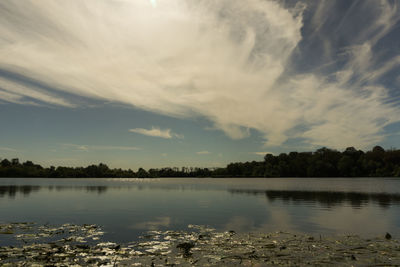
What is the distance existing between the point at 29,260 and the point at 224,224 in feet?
72.6

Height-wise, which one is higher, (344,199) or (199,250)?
(344,199)

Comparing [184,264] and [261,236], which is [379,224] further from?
[184,264]

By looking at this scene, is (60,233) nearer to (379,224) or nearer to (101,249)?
(101,249)

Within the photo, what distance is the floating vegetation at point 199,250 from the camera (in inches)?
733

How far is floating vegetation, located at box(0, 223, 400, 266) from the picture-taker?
733 inches

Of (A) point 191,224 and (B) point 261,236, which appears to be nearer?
(B) point 261,236

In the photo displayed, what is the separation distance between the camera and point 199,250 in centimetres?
2183

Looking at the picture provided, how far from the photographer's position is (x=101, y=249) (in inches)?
856

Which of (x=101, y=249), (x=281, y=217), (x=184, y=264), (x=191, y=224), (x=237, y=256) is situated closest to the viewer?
(x=184, y=264)

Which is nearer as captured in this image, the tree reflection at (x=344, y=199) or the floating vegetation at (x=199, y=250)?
the floating vegetation at (x=199, y=250)

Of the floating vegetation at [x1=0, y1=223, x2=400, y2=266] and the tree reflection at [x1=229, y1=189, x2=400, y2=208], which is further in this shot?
the tree reflection at [x1=229, y1=189, x2=400, y2=208]

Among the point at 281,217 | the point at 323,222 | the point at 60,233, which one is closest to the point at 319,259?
the point at 323,222

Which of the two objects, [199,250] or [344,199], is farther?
[344,199]

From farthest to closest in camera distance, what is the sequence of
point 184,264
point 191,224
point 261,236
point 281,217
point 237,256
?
point 281,217 → point 191,224 → point 261,236 → point 237,256 → point 184,264
